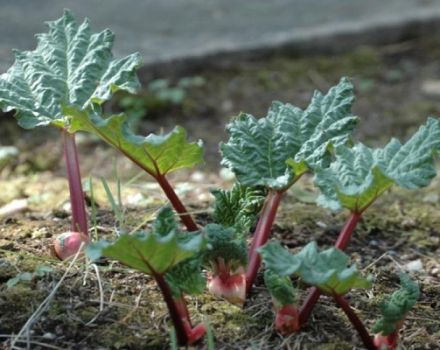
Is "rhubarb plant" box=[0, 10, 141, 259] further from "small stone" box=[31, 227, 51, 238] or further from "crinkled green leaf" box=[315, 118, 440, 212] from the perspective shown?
"crinkled green leaf" box=[315, 118, 440, 212]

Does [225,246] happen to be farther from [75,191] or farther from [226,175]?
[226,175]

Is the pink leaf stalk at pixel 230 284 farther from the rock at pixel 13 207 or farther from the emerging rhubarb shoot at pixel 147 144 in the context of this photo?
the rock at pixel 13 207

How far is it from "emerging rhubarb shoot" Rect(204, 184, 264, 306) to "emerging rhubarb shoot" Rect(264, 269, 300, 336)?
0.28ft

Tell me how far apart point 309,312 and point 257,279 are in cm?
21

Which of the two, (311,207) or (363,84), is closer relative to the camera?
(311,207)

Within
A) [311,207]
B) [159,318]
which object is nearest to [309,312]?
[159,318]

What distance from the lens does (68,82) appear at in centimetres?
185

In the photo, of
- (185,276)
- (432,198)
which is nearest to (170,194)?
(185,276)

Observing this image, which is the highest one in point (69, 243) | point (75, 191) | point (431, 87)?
point (431, 87)

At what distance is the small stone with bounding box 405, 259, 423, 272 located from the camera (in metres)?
2.04

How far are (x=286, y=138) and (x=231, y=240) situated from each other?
Answer: 0.86 ft

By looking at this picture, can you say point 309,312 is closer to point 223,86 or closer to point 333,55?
point 223,86

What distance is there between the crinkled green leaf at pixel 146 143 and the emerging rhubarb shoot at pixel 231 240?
135 millimetres

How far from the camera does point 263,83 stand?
12.4 ft
